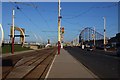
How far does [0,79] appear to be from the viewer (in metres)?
15.1

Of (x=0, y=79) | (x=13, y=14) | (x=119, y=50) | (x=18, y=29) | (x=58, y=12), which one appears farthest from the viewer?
(x=18, y=29)

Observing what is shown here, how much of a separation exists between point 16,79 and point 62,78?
228 cm

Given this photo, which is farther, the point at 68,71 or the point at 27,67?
the point at 27,67

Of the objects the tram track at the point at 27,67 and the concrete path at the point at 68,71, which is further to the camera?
the tram track at the point at 27,67

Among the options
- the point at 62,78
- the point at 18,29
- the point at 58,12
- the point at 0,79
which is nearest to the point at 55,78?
the point at 62,78

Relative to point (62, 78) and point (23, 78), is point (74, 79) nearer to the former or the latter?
point (62, 78)

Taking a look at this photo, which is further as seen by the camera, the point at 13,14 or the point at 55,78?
the point at 13,14

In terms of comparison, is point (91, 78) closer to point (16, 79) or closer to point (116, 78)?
point (116, 78)

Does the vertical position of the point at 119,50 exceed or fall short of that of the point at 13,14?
it falls short

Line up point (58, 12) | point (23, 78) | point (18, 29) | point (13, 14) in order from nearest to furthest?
1. point (23, 78)
2. point (58, 12)
3. point (13, 14)
4. point (18, 29)

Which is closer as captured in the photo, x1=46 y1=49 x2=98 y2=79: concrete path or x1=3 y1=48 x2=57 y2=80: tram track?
x1=46 y1=49 x2=98 y2=79: concrete path

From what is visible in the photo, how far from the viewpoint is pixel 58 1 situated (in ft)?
181

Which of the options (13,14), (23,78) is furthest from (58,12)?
(23,78)

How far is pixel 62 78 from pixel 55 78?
348 millimetres
